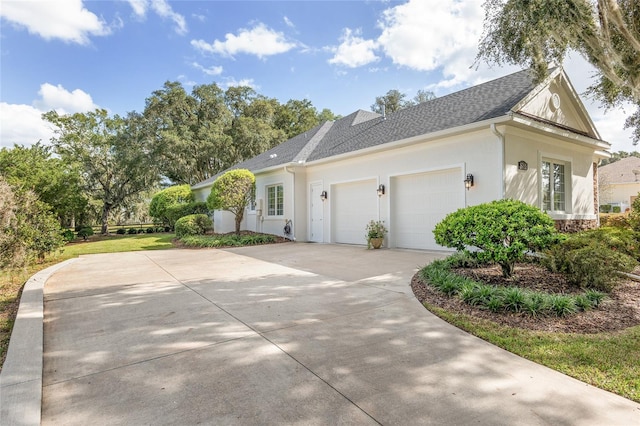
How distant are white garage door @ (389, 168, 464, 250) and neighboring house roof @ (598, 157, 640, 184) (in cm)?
2471

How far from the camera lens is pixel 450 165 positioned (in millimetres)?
8625

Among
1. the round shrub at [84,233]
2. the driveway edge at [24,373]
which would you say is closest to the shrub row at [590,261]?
the driveway edge at [24,373]

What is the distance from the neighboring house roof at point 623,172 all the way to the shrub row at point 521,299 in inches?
1122

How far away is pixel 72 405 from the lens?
223cm

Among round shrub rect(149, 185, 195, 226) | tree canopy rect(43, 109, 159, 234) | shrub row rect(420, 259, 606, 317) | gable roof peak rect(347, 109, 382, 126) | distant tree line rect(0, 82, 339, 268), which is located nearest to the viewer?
shrub row rect(420, 259, 606, 317)

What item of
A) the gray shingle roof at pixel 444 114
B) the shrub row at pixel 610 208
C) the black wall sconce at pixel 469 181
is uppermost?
the gray shingle roof at pixel 444 114

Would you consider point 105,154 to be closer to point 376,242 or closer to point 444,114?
point 376,242

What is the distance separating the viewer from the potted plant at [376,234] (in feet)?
33.2

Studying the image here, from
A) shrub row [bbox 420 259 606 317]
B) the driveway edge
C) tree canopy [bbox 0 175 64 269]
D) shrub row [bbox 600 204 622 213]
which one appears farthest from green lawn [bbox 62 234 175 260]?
shrub row [bbox 600 204 622 213]

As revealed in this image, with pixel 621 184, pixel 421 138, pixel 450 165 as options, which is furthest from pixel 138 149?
pixel 621 184

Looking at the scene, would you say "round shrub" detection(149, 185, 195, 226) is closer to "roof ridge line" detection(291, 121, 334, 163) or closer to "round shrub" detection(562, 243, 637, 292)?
"roof ridge line" detection(291, 121, 334, 163)

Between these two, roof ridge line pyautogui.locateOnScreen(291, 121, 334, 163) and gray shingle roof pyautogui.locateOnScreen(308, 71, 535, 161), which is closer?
gray shingle roof pyautogui.locateOnScreen(308, 71, 535, 161)

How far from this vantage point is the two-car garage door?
8.91 metres

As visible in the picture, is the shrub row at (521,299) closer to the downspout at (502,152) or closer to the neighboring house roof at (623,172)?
the downspout at (502,152)
